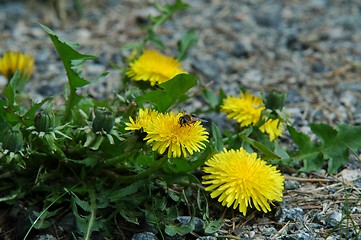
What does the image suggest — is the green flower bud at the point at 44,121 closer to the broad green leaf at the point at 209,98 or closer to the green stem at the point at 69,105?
the green stem at the point at 69,105

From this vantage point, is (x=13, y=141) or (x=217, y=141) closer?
(x=13, y=141)

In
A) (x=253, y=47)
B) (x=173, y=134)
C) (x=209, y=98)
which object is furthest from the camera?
(x=253, y=47)

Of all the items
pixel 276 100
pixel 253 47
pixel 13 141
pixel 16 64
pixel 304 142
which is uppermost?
pixel 276 100

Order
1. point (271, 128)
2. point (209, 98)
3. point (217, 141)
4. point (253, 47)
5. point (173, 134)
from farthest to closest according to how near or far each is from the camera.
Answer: point (253, 47), point (209, 98), point (271, 128), point (217, 141), point (173, 134)

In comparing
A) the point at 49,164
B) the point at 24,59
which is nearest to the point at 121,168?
the point at 49,164

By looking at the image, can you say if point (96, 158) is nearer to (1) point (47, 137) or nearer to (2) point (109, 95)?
(1) point (47, 137)

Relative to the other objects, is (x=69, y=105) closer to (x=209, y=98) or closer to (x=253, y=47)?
(x=209, y=98)

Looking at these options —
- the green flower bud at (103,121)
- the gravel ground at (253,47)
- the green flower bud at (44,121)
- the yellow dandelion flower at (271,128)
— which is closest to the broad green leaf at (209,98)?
the gravel ground at (253,47)

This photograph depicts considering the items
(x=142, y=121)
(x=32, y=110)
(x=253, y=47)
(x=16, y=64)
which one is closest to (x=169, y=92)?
(x=142, y=121)

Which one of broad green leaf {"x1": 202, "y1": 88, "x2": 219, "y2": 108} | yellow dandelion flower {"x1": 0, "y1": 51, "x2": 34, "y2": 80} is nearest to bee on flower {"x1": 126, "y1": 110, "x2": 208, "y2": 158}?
broad green leaf {"x1": 202, "y1": 88, "x2": 219, "y2": 108}
